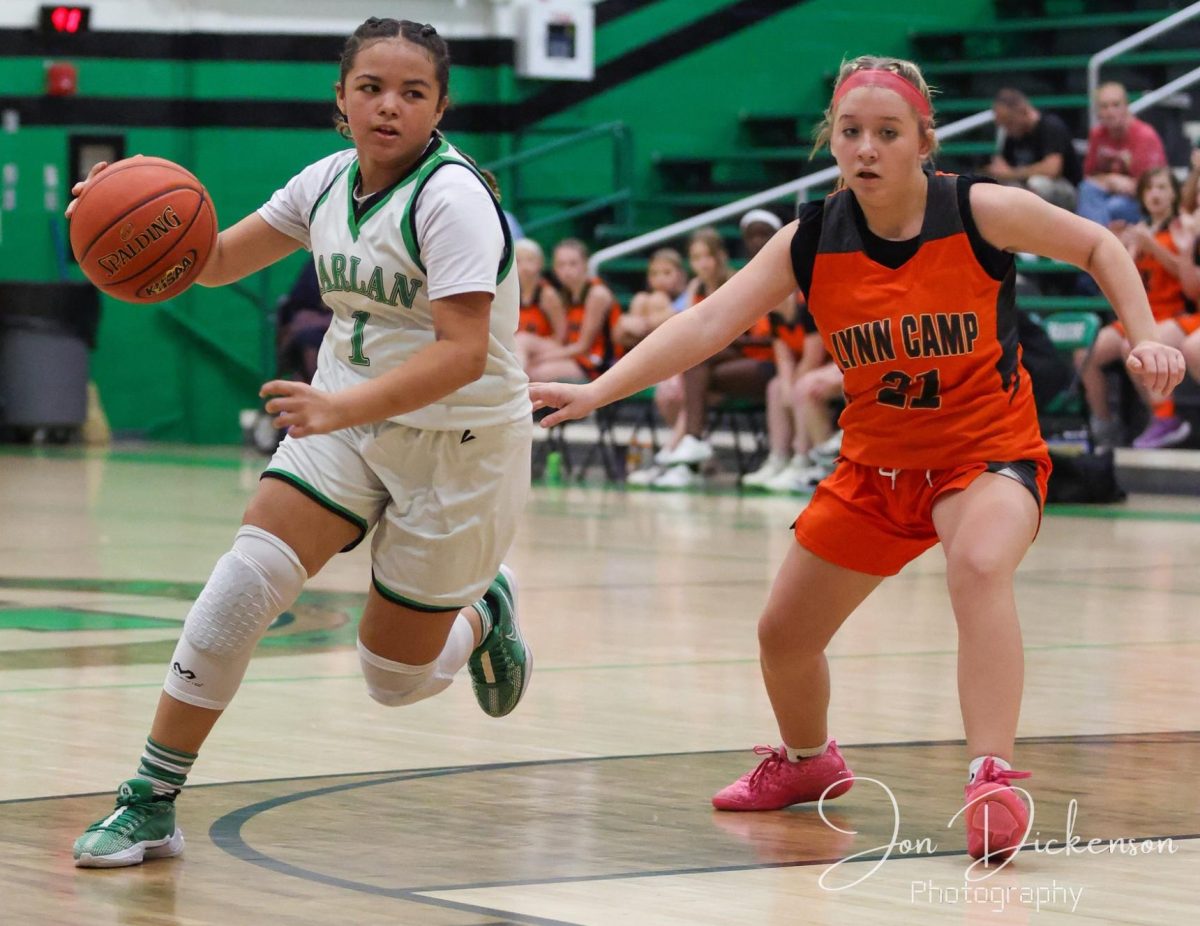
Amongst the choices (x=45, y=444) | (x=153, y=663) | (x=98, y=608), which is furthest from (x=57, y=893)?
(x=45, y=444)

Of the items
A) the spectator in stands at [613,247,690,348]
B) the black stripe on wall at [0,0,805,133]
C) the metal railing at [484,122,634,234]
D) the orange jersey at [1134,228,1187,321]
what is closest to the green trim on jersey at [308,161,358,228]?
the orange jersey at [1134,228,1187,321]

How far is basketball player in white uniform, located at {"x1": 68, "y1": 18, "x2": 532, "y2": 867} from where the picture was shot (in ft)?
13.0

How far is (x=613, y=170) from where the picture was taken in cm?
1888

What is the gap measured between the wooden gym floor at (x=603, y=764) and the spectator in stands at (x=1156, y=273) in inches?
133

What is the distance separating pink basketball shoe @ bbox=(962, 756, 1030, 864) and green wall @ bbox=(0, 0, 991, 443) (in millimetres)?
14030

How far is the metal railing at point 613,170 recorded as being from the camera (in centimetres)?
1805

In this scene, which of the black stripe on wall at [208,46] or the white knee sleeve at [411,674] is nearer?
the white knee sleeve at [411,674]

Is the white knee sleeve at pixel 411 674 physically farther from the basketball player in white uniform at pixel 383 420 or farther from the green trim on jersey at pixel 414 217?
the green trim on jersey at pixel 414 217

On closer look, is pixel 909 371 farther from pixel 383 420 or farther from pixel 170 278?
pixel 170 278

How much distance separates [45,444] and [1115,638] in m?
11.8

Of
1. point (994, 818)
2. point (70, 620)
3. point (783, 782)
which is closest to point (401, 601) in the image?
point (783, 782)

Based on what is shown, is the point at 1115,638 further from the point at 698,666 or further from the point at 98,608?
the point at 98,608

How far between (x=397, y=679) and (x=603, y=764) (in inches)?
23.8
